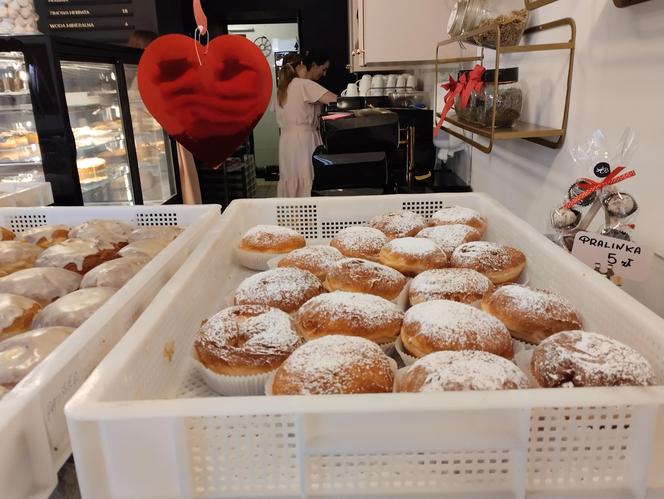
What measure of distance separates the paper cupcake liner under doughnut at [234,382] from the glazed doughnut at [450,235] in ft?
2.38

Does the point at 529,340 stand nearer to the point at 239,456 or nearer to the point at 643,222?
the point at 643,222

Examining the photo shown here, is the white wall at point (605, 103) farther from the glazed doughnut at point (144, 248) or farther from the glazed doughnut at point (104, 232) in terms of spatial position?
the glazed doughnut at point (104, 232)

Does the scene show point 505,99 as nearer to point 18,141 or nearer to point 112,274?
point 112,274

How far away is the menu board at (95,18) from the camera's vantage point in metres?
6.03

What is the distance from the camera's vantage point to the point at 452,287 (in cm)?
128

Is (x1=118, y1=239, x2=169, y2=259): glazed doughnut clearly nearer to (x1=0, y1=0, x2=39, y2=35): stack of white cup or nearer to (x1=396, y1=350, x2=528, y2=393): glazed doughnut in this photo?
(x1=396, y1=350, x2=528, y2=393): glazed doughnut

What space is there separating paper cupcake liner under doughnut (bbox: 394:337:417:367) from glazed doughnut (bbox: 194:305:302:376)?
0.22 meters

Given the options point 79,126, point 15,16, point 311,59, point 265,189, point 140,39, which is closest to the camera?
point 15,16

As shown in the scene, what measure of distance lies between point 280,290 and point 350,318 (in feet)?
0.78

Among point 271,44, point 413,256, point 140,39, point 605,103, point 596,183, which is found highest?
point 271,44

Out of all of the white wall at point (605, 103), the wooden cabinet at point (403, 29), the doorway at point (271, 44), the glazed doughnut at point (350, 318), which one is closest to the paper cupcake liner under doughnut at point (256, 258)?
the glazed doughnut at point (350, 318)

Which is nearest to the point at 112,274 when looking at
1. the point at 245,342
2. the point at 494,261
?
the point at 245,342

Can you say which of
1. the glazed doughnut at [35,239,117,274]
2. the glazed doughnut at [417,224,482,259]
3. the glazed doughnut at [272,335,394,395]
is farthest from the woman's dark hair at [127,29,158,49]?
the glazed doughnut at [272,335,394,395]

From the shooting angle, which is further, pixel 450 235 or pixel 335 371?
pixel 450 235
